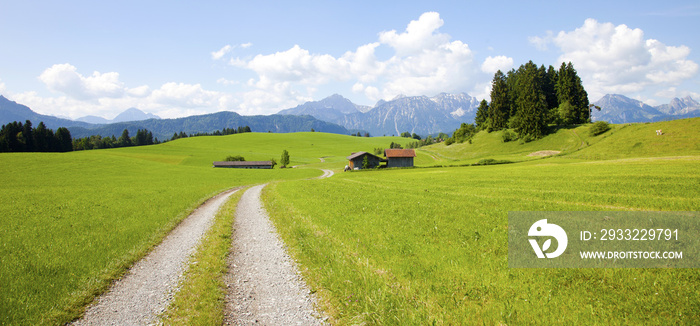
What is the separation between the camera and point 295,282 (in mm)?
9023

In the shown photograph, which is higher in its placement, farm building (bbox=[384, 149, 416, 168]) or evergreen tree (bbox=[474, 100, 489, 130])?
evergreen tree (bbox=[474, 100, 489, 130])

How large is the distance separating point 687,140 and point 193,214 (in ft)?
264

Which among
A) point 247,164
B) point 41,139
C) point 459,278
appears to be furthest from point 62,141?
point 459,278

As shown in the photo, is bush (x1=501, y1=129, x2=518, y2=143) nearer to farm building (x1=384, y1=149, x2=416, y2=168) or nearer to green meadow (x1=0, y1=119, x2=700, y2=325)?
farm building (x1=384, y1=149, x2=416, y2=168)

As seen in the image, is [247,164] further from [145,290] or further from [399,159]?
[145,290]

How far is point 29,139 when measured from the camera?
135375 mm

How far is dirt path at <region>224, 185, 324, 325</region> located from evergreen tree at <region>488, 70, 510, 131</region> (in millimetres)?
112106

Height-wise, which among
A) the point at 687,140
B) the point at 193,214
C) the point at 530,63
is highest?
the point at 530,63

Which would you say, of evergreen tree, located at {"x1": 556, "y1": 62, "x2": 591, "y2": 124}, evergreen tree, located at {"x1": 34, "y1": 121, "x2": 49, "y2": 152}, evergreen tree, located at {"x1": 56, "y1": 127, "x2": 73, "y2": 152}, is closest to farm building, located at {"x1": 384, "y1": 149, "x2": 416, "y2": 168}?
evergreen tree, located at {"x1": 556, "y1": 62, "x2": 591, "y2": 124}

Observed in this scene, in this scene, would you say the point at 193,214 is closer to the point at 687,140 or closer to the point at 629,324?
the point at 629,324

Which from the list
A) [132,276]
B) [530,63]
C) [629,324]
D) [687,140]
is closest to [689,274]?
[629,324]

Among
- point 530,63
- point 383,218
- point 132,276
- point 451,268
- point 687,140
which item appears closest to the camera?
point 451,268

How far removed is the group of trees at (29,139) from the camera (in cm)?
12675

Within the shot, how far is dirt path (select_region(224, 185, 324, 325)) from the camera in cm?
707
